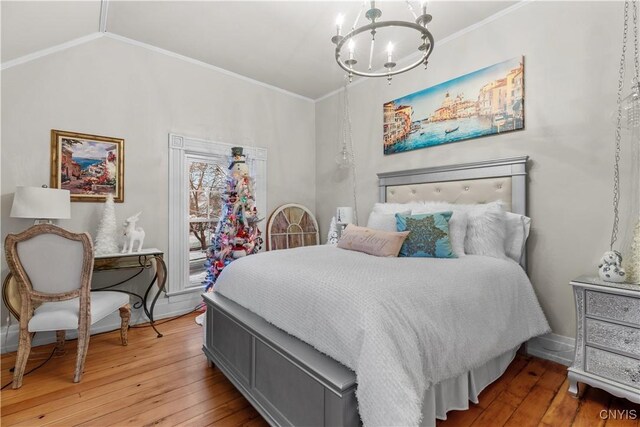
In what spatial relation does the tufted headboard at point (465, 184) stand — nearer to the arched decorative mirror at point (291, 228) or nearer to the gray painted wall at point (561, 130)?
the gray painted wall at point (561, 130)

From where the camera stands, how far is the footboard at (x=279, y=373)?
1.20 meters

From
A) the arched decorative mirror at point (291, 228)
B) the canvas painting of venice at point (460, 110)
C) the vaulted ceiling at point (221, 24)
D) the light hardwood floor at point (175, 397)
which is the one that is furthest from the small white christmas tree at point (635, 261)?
the arched decorative mirror at point (291, 228)

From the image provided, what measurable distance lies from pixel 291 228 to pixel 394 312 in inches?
125

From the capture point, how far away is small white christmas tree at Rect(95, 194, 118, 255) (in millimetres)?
2734

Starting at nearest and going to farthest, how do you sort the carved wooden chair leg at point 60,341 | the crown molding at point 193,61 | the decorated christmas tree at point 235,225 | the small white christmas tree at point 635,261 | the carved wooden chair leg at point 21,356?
the small white christmas tree at point 635,261, the carved wooden chair leg at point 21,356, the carved wooden chair leg at point 60,341, the crown molding at point 193,61, the decorated christmas tree at point 235,225

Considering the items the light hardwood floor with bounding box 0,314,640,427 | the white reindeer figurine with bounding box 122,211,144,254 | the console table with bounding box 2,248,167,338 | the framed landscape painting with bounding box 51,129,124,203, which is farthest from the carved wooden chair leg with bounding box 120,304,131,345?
the framed landscape painting with bounding box 51,129,124,203

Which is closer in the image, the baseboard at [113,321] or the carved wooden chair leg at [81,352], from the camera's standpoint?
the carved wooden chair leg at [81,352]

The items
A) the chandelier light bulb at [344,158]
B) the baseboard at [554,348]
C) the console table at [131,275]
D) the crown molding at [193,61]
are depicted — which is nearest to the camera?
the baseboard at [554,348]

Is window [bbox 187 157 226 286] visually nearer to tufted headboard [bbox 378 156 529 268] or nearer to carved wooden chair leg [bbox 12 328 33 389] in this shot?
carved wooden chair leg [bbox 12 328 33 389]

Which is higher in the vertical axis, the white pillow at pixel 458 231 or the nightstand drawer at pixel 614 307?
the white pillow at pixel 458 231

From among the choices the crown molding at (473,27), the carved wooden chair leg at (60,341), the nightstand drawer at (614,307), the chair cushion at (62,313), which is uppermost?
the crown molding at (473,27)

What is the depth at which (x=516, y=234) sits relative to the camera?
7.97 feet

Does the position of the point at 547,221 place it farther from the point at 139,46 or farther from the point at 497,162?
the point at 139,46

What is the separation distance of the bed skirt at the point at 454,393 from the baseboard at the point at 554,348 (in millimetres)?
698
